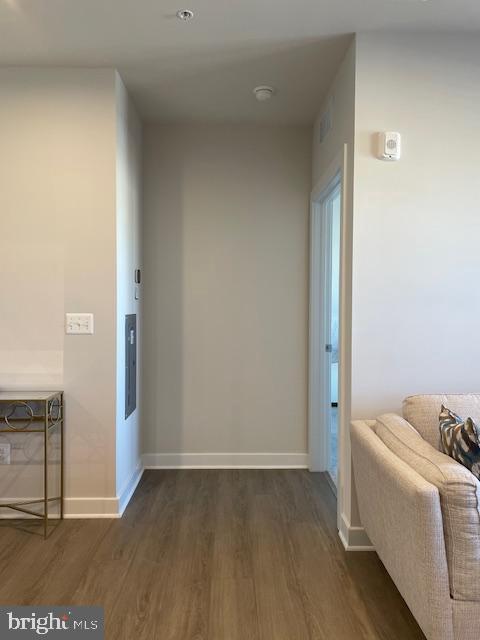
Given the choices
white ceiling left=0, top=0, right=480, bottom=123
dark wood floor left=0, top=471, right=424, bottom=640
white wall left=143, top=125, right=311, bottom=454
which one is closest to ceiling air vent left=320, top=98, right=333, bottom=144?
white ceiling left=0, top=0, right=480, bottom=123

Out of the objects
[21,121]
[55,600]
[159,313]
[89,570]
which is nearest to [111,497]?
[89,570]

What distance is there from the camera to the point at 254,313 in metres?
3.77

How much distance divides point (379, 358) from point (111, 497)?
176 centimetres

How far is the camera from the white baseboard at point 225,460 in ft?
12.3

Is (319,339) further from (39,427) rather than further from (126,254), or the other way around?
(39,427)

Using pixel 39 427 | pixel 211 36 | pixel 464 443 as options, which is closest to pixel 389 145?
pixel 211 36

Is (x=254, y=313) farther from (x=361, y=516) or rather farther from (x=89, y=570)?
(x=89, y=570)

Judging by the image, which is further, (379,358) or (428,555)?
(379,358)

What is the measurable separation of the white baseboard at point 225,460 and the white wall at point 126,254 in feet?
0.63

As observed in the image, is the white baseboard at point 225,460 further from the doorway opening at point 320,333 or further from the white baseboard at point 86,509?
the white baseboard at point 86,509

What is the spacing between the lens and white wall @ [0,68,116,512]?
2832 millimetres

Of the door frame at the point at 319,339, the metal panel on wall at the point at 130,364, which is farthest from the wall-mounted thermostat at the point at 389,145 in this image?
the metal panel on wall at the point at 130,364

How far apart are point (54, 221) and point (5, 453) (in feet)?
4.56

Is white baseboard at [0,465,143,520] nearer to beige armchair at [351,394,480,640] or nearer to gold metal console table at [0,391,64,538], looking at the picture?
gold metal console table at [0,391,64,538]
